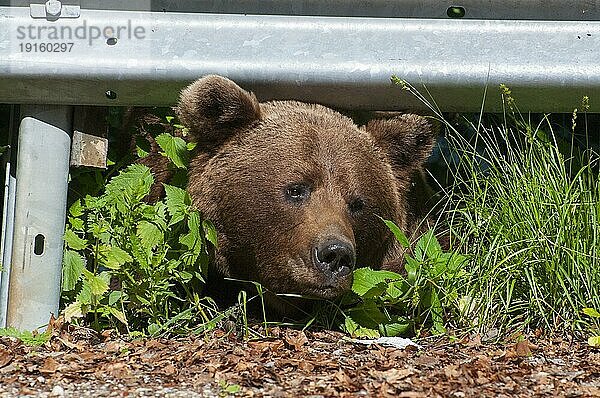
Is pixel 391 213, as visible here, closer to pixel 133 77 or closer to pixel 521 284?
pixel 521 284

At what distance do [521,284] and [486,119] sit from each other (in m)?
1.60

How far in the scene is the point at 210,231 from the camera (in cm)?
457

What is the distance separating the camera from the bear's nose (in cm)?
414

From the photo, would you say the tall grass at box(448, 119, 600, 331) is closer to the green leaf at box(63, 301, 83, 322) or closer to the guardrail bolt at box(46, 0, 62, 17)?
the green leaf at box(63, 301, 83, 322)

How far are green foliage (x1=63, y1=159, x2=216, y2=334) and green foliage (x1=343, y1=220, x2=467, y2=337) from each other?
2.56 ft

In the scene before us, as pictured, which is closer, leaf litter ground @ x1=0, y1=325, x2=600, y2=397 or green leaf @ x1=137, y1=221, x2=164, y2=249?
leaf litter ground @ x1=0, y1=325, x2=600, y2=397

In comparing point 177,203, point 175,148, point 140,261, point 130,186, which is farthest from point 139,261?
point 175,148

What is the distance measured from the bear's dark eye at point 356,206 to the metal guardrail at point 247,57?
21.1 inches

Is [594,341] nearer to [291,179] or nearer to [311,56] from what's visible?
[291,179]

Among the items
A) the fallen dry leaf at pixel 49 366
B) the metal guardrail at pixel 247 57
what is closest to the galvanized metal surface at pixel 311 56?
the metal guardrail at pixel 247 57

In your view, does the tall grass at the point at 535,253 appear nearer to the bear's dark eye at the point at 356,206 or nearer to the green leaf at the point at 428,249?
the green leaf at the point at 428,249

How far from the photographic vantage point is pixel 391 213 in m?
4.96

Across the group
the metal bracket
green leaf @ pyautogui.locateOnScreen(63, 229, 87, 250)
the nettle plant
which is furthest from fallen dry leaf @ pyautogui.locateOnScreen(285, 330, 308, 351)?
the metal bracket

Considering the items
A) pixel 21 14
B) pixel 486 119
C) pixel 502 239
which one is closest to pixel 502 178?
pixel 502 239
